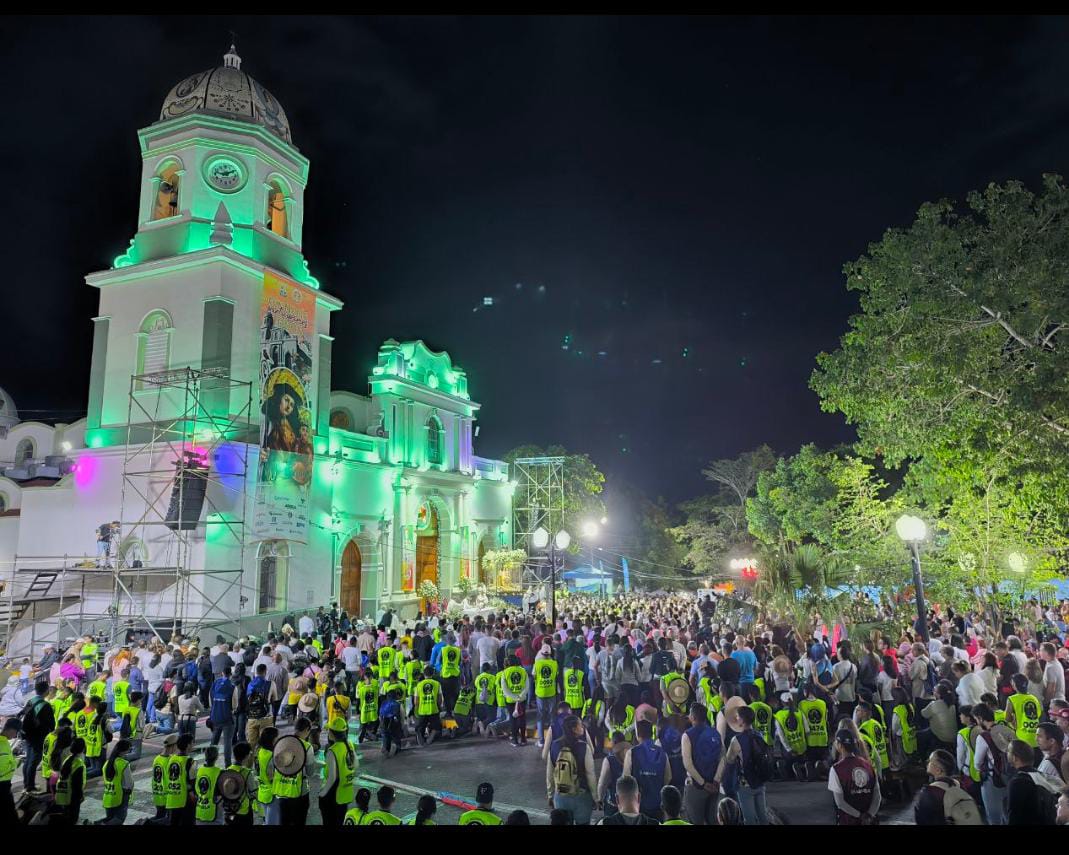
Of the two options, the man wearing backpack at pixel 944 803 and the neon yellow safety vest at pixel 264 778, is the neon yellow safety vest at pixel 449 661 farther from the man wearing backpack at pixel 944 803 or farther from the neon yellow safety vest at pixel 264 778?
the man wearing backpack at pixel 944 803

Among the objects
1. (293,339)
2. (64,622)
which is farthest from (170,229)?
(64,622)

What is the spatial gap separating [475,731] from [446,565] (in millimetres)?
22380

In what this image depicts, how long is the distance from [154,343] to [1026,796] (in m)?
25.3

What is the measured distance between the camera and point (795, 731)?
29.4ft

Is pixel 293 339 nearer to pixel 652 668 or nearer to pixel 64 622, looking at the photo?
pixel 64 622

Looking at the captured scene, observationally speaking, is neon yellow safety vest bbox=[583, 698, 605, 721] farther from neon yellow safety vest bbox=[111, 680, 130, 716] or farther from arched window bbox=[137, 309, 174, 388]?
arched window bbox=[137, 309, 174, 388]

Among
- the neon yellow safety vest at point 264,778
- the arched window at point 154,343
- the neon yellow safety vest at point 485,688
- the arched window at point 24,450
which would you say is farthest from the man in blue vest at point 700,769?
the arched window at point 24,450

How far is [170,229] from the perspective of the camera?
24.2 metres

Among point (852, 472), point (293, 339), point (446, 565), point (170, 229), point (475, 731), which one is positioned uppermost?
point (170, 229)

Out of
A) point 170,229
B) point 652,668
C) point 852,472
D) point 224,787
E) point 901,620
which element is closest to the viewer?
point 224,787

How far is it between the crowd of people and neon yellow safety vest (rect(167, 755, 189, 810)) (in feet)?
0.06

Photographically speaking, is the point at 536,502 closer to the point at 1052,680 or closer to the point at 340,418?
the point at 340,418

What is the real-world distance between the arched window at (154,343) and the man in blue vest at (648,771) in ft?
71.2

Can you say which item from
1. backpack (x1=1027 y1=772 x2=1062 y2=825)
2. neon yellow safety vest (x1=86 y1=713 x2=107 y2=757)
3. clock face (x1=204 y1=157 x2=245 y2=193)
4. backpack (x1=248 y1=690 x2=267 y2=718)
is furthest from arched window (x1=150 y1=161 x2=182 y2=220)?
backpack (x1=1027 y1=772 x2=1062 y2=825)
